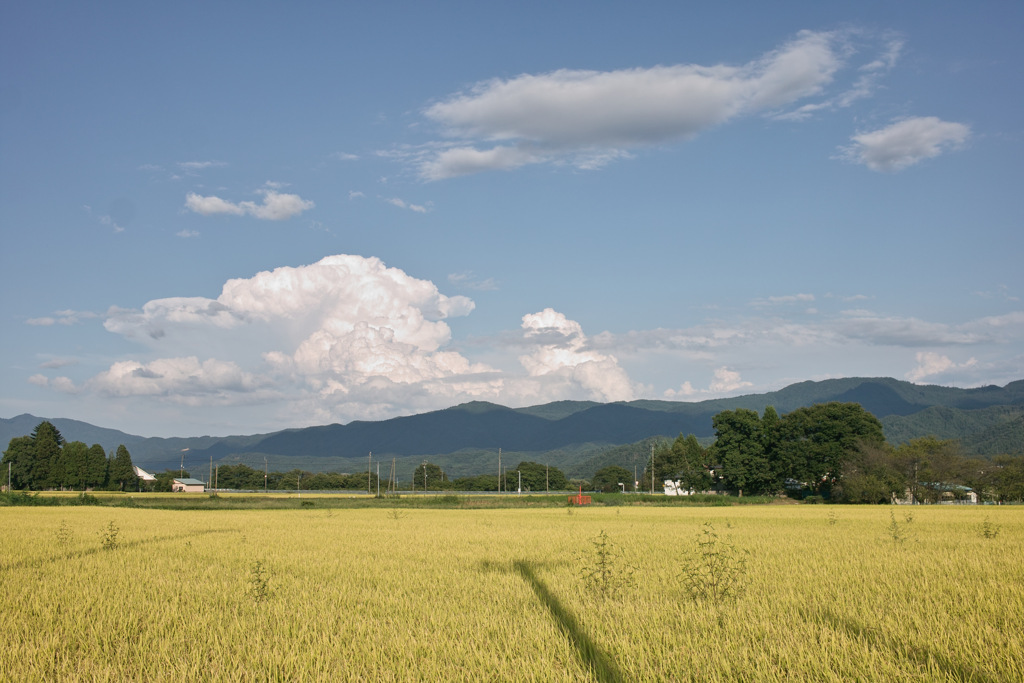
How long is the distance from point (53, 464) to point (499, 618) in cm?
14262

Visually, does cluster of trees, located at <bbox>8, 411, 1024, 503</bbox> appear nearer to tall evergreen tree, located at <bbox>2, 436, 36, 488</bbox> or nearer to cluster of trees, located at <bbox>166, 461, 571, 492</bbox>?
tall evergreen tree, located at <bbox>2, 436, 36, 488</bbox>

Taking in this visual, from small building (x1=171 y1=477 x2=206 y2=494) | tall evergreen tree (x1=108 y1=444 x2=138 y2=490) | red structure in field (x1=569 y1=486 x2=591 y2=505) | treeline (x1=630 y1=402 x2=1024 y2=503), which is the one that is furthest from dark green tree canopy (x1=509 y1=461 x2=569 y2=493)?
red structure in field (x1=569 y1=486 x2=591 y2=505)

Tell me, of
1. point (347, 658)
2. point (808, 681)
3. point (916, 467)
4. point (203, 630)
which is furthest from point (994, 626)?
point (916, 467)

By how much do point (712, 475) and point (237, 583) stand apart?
10960 centimetres

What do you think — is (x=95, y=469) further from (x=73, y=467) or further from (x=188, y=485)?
(x=188, y=485)

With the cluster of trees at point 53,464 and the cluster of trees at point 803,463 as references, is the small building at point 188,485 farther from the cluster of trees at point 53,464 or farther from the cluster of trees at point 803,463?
the cluster of trees at point 53,464

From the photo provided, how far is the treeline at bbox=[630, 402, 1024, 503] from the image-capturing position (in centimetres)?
8275

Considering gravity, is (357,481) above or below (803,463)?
below

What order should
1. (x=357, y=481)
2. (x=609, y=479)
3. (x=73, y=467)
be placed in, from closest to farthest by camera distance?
(x=73, y=467) < (x=357, y=481) < (x=609, y=479)

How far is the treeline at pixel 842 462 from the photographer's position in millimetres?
82750

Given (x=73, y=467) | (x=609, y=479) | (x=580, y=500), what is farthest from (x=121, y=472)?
(x=609, y=479)

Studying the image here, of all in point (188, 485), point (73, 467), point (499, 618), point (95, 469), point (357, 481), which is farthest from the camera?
point (188, 485)

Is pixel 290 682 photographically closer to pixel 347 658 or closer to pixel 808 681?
pixel 347 658

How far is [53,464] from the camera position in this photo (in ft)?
409
